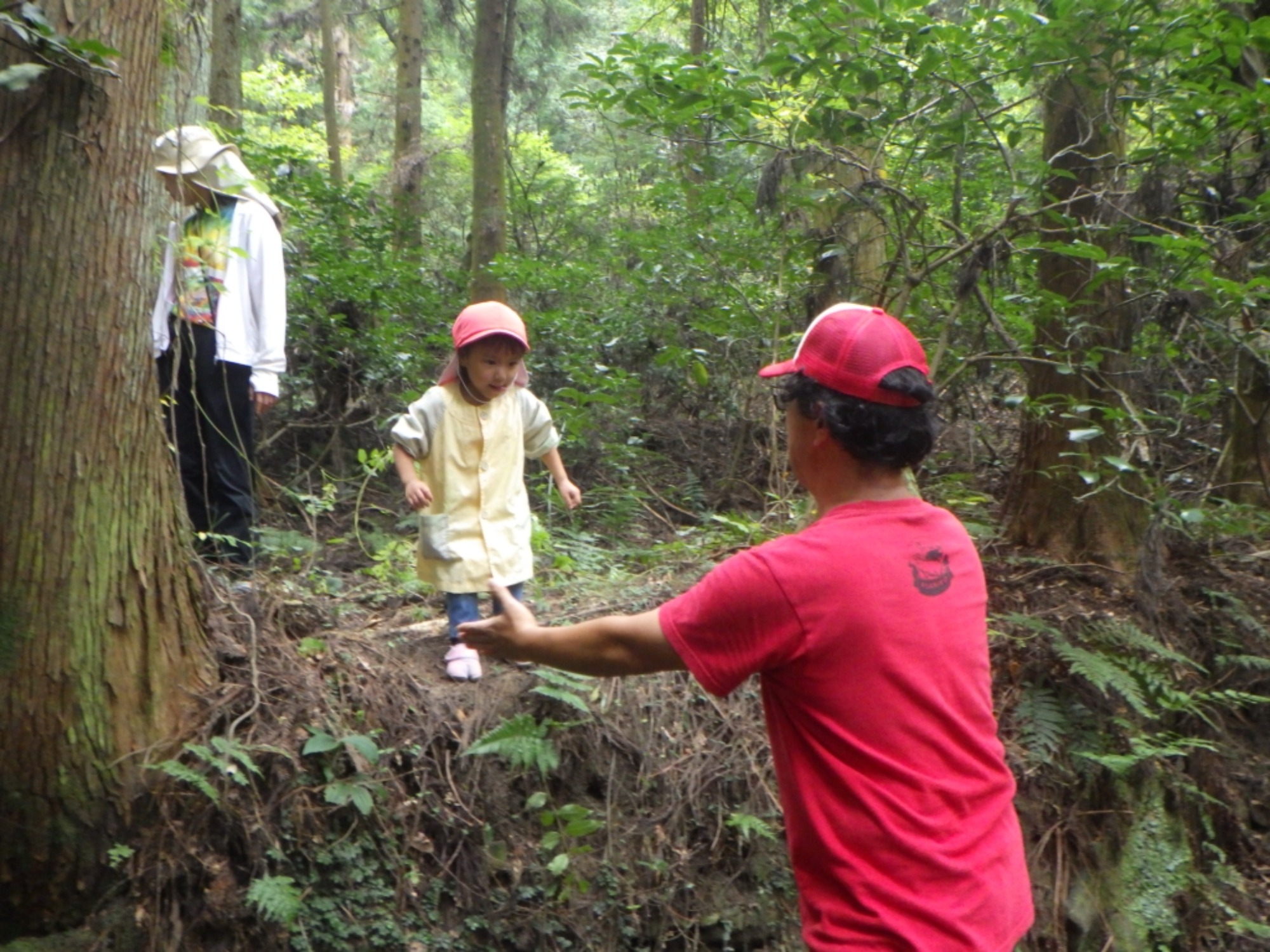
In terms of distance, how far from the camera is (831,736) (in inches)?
88.6

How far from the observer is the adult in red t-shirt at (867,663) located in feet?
7.20

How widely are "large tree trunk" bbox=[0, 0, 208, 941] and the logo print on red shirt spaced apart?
2733 millimetres

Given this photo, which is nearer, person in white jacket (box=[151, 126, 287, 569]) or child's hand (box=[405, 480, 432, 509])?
child's hand (box=[405, 480, 432, 509])

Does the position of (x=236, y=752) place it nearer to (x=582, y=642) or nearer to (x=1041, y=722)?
(x=582, y=642)

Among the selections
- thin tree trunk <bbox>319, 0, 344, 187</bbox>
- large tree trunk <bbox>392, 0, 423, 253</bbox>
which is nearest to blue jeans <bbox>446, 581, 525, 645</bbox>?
large tree trunk <bbox>392, 0, 423, 253</bbox>

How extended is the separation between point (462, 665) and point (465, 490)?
0.77m

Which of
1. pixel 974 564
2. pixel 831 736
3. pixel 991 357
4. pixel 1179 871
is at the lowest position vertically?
pixel 1179 871

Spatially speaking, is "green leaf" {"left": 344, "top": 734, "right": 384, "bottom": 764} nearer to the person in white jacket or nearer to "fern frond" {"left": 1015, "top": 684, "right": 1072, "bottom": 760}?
the person in white jacket

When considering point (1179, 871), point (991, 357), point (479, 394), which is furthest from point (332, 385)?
point (1179, 871)

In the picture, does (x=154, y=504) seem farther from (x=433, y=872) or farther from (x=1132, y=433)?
(x=1132, y=433)

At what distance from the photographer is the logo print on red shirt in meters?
2.29

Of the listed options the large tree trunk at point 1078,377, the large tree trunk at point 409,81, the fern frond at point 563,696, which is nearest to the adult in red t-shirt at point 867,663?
the fern frond at point 563,696

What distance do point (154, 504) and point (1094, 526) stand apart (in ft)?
17.3

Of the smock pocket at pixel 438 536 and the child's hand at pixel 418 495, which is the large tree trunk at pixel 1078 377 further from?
the child's hand at pixel 418 495
